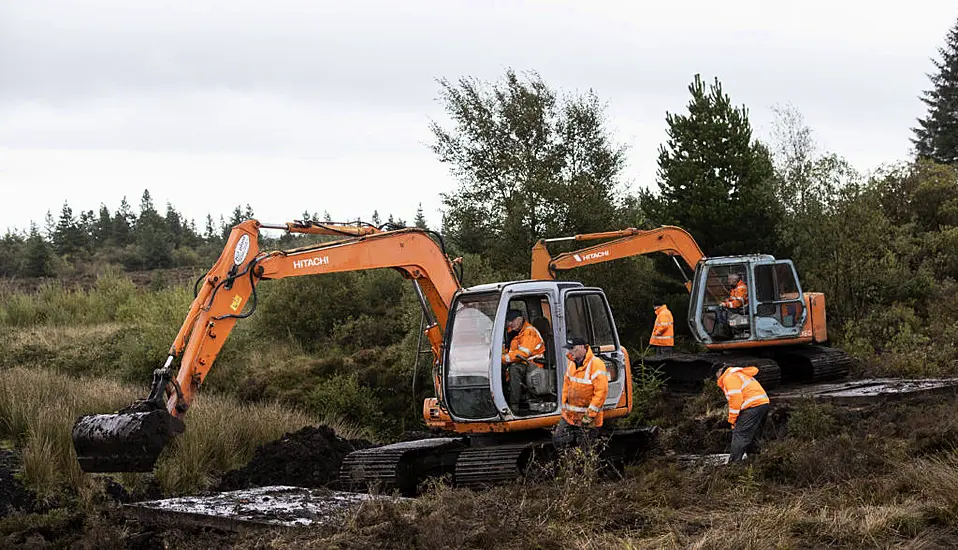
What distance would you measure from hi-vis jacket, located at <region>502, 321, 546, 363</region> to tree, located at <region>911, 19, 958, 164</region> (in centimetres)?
3307

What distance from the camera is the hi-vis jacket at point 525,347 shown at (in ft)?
34.3

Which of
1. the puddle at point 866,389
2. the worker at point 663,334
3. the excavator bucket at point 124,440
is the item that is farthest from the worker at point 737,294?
the excavator bucket at point 124,440

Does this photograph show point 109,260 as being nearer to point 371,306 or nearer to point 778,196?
point 371,306

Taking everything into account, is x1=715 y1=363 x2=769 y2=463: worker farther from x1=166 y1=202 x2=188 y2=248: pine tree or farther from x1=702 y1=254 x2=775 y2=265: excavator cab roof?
x1=166 y1=202 x2=188 y2=248: pine tree

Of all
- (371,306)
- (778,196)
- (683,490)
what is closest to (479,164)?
(371,306)

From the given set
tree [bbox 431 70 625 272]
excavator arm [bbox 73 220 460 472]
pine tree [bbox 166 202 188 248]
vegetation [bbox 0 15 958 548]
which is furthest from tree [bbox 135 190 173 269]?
excavator arm [bbox 73 220 460 472]

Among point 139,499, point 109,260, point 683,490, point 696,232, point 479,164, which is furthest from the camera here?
point 109,260

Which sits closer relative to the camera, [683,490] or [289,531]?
[289,531]

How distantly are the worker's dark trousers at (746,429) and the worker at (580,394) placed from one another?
5.85 ft

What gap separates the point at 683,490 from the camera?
8.41 m

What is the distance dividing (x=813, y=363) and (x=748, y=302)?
→ 60.7 inches

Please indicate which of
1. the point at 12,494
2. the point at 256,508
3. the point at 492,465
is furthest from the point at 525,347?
the point at 12,494

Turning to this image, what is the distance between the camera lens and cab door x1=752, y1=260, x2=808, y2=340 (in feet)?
55.9

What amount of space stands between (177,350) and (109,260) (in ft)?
131
